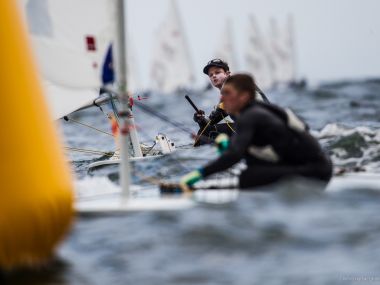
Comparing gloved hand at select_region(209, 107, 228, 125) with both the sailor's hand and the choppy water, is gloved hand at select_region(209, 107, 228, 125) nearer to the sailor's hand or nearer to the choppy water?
the sailor's hand

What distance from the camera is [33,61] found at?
5465mm

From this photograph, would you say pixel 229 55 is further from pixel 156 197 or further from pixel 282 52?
pixel 156 197

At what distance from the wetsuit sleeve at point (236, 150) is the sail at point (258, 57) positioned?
7104 centimetres

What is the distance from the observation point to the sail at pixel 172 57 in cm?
6662

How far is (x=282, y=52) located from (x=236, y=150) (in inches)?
3110

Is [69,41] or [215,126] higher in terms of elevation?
[69,41]

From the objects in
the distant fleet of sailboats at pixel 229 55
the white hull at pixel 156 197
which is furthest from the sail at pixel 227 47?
the white hull at pixel 156 197

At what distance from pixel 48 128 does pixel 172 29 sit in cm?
6256

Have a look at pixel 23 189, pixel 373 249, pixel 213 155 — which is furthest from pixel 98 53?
pixel 213 155

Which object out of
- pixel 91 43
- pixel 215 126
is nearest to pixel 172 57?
pixel 215 126

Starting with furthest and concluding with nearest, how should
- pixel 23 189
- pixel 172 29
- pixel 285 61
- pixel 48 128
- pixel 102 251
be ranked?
pixel 285 61
pixel 172 29
pixel 102 251
pixel 48 128
pixel 23 189

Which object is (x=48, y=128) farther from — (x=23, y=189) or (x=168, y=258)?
(x=168, y=258)

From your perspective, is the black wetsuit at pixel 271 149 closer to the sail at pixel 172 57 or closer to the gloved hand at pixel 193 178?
the gloved hand at pixel 193 178

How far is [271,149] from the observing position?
21.6ft
